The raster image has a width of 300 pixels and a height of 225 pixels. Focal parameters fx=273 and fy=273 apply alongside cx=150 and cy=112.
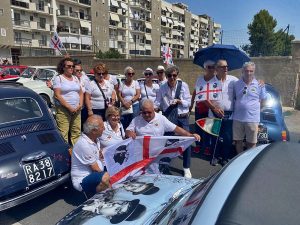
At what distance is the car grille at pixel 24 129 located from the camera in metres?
3.76

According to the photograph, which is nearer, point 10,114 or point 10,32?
point 10,114

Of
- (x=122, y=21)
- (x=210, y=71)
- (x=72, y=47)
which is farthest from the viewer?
(x=122, y=21)

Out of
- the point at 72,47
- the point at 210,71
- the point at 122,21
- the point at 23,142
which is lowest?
the point at 23,142

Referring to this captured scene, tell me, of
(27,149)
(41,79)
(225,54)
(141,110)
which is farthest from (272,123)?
(41,79)

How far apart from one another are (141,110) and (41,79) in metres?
9.52

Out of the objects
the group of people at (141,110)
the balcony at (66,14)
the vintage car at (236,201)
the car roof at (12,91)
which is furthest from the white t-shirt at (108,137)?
the balcony at (66,14)

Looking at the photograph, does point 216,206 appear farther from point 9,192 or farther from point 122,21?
point 122,21

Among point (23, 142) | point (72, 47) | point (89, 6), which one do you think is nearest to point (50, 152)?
point (23, 142)

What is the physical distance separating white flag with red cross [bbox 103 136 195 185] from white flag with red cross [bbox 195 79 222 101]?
1487mm

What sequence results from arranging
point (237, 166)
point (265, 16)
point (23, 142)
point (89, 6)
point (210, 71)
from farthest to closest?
point (89, 6), point (265, 16), point (210, 71), point (23, 142), point (237, 166)

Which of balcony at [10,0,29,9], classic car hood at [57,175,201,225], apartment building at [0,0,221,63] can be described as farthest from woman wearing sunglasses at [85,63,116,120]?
balcony at [10,0,29,9]

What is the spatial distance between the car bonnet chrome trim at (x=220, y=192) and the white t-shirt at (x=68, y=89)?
3849 mm

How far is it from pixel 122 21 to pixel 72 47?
63.1 ft

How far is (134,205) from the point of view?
7.32ft
